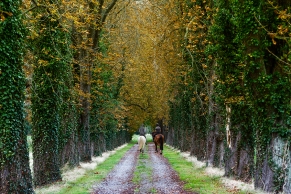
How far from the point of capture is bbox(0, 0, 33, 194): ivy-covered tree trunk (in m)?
8.90

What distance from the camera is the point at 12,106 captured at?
914 centimetres

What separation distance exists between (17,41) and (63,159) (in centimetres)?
1035

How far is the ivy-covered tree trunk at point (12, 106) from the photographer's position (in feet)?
29.2

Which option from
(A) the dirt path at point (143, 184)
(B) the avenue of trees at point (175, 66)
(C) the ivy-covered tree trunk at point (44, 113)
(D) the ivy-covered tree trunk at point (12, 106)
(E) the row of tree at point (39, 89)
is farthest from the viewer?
(C) the ivy-covered tree trunk at point (44, 113)

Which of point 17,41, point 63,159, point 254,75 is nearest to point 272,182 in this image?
point 254,75

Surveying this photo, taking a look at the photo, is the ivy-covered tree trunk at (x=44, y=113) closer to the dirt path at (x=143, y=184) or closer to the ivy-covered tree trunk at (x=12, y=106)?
the dirt path at (x=143, y=184)

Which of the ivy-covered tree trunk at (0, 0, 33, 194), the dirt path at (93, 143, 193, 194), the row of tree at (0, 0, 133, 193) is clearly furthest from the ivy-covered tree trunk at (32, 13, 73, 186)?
the ivy-covered tree trunk at (0, 0, 33, 194)

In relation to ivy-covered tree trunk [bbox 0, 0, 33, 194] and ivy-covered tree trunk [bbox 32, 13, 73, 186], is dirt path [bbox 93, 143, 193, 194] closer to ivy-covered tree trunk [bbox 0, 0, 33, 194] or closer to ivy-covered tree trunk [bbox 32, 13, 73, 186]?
ivy-covered tree trunk [bbox 32, 13, 73, 186]

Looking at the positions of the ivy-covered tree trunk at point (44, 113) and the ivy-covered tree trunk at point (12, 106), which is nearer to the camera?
the ivy-covered tree trunk at point (12, 106)

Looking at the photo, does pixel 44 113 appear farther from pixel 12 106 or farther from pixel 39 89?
pixel 12 106

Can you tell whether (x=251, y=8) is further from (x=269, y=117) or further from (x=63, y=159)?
(x=63, y=159)

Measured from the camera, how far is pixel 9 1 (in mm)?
8898

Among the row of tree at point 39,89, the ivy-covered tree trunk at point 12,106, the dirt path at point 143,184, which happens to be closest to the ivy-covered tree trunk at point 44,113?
the row of tree at point 39,89

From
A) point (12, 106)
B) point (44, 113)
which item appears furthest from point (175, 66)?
point (12, 106)
